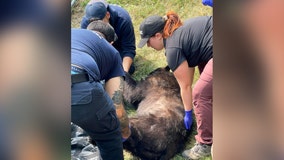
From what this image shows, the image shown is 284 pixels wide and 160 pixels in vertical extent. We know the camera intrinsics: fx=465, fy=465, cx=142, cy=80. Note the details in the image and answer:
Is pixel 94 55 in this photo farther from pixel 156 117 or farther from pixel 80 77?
pixel 156 117

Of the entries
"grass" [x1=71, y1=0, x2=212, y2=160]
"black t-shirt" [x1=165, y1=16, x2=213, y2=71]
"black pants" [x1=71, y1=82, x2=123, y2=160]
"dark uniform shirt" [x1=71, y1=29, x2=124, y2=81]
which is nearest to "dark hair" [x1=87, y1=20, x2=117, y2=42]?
"dark uniform shirt" [x1=71, y1=29, x2=124, y2=81]

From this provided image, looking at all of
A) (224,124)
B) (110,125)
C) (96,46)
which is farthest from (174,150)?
(224,124)

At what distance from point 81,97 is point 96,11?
67.0 inches

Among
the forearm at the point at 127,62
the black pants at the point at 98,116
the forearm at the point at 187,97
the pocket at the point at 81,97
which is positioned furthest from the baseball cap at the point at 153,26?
the pocket at the point at 81,97

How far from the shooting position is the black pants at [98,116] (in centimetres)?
245

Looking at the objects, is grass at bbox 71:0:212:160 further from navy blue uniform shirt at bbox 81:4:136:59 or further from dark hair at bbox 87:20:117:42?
dark hair at bbox 87:20:117:42

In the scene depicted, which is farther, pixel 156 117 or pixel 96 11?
pixel 96 11

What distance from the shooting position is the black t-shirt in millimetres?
3562

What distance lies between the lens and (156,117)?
3773mm

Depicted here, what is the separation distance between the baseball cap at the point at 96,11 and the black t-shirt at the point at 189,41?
710 millimetres

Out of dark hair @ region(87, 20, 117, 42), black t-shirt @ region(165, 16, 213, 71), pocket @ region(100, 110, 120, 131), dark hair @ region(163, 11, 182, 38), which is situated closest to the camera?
pocket @ region(100, 110, 120, 131)

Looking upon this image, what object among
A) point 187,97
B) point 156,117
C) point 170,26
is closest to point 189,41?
point 170,26

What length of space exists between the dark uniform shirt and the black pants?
0.11 metres

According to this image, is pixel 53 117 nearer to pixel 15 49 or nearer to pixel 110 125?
pixel 15 49
